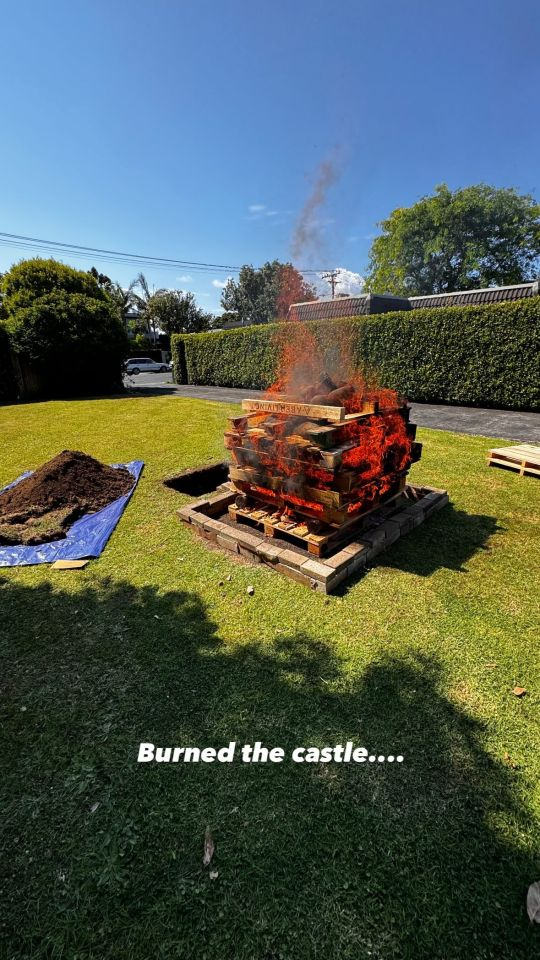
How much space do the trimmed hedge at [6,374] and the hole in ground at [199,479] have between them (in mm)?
15838

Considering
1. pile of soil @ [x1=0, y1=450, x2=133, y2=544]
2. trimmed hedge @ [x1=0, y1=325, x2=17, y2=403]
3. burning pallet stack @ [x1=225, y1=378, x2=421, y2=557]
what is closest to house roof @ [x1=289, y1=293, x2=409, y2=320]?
pile of soil @ [x1=0, y1=450, x2=133, y2=544]

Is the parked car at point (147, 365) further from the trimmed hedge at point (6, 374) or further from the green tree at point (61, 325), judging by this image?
the trimmed hedge at point (6, 374)

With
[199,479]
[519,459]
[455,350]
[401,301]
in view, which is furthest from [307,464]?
[401,301]

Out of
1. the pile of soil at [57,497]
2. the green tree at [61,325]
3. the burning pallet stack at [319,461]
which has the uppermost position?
the green tree at [61,325]

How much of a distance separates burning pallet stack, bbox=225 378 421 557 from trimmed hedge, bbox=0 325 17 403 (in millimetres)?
17950

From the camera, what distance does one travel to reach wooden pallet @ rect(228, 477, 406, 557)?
3805 millimetres

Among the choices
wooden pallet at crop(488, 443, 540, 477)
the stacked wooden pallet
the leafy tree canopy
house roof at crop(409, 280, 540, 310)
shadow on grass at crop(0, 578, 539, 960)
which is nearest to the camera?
shadow on grass at crop(0, 578, 539, 960)

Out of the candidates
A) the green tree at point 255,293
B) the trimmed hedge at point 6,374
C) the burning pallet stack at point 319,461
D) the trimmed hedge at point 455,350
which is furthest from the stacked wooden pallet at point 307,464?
the green tree at point 255,293

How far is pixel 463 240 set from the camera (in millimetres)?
32062

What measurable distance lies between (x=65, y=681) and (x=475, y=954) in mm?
2470

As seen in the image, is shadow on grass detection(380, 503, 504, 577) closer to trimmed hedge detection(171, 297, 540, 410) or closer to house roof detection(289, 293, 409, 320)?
trimmed hedge detection(171, 297, 540, 410)

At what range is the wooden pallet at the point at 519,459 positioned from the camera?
5983 millimetres

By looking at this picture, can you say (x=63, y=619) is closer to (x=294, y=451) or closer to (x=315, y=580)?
(x=315, y=580)

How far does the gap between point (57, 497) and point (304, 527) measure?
3.72 m
